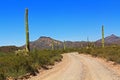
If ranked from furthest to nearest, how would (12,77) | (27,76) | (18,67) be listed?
(18,67) < (27,76) < (12,77)

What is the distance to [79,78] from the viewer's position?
58.9 feet

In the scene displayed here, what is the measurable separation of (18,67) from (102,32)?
4373 cm

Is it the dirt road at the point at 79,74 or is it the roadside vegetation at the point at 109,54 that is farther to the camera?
the roadside vegetation at the point at 109,54

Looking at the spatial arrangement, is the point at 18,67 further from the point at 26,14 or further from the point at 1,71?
the point at 26,14

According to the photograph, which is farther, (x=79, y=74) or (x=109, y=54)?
(x=109, y=54)

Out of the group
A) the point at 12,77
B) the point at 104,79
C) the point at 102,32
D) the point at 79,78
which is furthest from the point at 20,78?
the point at 102,32

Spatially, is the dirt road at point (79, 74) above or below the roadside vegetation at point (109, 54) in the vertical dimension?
below

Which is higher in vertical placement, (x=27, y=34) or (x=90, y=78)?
(x=27, y=34)

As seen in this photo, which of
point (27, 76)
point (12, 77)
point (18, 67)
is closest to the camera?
point (12, 77)

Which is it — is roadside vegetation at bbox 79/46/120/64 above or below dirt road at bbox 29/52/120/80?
above

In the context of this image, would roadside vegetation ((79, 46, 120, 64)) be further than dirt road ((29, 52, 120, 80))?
Yes

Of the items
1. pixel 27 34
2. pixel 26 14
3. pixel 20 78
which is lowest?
pixel 20 78

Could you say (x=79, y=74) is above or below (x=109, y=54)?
below

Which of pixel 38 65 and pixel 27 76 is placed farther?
pixel 38 65
